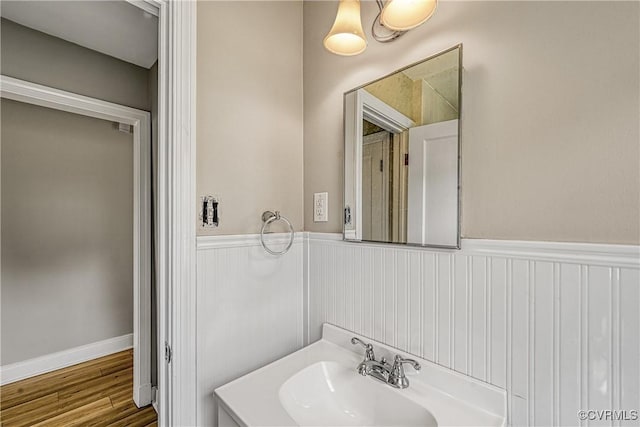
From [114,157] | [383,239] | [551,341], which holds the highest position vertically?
[114,157]

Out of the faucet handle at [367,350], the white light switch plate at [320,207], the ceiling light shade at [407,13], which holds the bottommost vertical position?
the faucet handle at [367,350]

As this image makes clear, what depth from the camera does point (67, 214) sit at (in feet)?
7.89

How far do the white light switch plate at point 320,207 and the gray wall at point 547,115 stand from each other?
58 centimetres

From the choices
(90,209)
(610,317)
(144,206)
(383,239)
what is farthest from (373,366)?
(90,209)

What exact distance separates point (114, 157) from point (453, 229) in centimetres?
293

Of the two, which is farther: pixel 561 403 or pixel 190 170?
pixel 190 170

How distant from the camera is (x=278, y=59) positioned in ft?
4.20

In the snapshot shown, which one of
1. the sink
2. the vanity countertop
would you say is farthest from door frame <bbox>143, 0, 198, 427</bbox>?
the sink

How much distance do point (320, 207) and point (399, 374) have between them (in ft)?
2.33

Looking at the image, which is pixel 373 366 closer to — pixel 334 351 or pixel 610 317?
pixel 334 351

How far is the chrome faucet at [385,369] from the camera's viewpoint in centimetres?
91

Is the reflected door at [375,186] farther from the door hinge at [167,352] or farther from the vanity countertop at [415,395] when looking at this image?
the door hinge at [167,352]

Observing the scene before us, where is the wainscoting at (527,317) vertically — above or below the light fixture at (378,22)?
below

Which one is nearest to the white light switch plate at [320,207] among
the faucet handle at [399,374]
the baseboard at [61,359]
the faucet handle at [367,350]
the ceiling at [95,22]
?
the faucet handle at [367,350]
